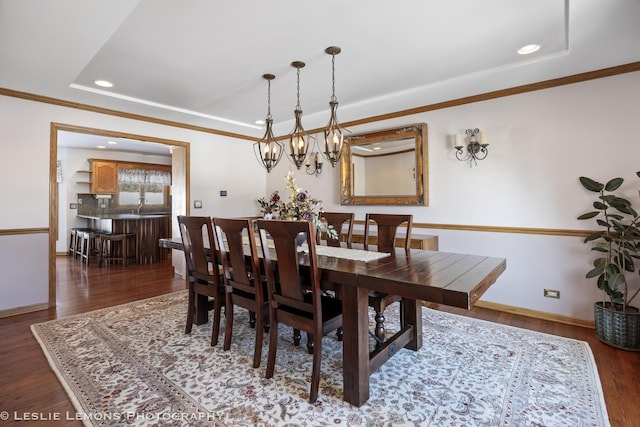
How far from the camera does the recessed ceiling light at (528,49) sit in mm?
2566

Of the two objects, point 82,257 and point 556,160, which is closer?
point 556,160

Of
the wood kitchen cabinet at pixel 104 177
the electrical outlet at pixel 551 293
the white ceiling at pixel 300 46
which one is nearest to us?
the white ceiling at pixel 300 46

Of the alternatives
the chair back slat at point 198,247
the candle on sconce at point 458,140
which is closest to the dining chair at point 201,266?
the chair back slat at point 198,247

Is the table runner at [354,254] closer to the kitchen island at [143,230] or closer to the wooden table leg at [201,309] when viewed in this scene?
the wooden table leg at [201,309]

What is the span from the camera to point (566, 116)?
305 cm

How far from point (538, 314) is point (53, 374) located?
4248mm

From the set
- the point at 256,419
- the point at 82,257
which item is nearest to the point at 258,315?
the point at 256,419

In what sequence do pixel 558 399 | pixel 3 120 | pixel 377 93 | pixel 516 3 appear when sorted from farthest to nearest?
1. pixel 377 93
2. pixel 3 120
3. pixel 516 3
4. pixel 558 399

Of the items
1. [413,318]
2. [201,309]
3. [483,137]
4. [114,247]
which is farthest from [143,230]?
[483,137]

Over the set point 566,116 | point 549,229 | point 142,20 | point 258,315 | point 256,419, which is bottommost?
point 256,419

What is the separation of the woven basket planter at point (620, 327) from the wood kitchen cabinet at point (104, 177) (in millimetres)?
9010

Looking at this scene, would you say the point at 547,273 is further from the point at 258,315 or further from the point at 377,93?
the point at 258,315

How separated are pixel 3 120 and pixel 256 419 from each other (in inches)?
156

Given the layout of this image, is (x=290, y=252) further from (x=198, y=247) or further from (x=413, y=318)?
(x=413, y=318)
